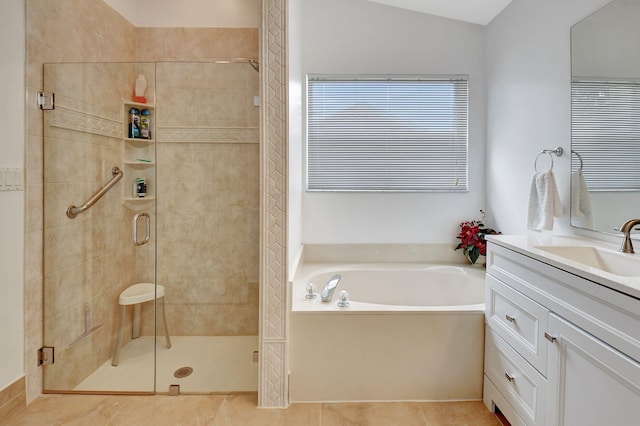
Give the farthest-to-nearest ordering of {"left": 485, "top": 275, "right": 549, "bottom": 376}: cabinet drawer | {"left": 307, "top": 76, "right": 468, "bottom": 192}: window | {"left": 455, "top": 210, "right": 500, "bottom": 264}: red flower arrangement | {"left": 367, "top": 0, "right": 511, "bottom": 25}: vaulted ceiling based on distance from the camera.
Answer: {"left": 307, "top": 76, "right": 468, "bottom": 192}: window → {"left": 455, "top": 210, "right": 500, "bottom": 264}: red flower arrangement → {"left": 367, "top": 0, "right": 511, "bottom": 25}: vaulted ceiling → {"left": 485, "top": 275, "right": 549, "bottom": 376}: cabinet drawer

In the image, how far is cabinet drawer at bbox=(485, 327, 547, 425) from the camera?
4.59 ft

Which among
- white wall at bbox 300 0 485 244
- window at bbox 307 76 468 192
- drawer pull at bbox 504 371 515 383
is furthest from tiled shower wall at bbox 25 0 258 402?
drawer pull at bbox 504 371 515 383

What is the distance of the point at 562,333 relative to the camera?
4.12 ft

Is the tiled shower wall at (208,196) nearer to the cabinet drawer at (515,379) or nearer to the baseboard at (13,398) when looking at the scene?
the baseboard at (13,398)

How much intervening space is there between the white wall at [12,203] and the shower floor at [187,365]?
0.41 meters

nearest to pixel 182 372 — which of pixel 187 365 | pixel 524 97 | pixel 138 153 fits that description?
pixel 187 365

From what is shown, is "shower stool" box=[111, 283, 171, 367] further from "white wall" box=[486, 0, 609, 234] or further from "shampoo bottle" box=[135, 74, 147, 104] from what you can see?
"white wall" box=[486, 0, 609, 234]

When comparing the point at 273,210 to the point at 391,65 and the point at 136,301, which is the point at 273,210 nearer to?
the point at 136,301

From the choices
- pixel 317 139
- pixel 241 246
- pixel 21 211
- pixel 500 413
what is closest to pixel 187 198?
pixel 241 246

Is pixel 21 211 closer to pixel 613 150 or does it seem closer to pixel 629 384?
pixel 629 384

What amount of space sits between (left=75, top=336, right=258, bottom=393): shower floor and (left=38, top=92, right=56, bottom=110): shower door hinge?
1.38 metres

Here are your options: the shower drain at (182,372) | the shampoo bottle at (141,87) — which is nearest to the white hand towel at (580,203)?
the shower drain at (182,372)

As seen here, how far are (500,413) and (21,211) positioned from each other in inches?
104

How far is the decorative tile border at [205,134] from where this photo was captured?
207cm
